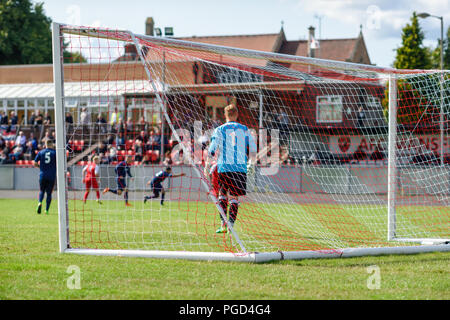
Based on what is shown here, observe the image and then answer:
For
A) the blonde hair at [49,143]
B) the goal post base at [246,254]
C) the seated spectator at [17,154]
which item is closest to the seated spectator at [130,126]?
the blonde hair at [49,143]

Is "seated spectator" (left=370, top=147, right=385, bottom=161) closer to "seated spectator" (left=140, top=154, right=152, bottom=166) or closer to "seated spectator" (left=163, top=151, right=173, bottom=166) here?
"seated spectator" (left=163, top=151, right=173, bottom=166)

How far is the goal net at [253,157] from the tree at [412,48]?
9939 millimetres

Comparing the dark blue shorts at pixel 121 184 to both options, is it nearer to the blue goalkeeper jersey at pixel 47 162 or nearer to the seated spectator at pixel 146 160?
the blue goalkeeper jersey at pixel 47 162

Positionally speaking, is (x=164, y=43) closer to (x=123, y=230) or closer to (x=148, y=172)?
(x=123, y=230)

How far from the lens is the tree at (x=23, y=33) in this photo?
43719mm

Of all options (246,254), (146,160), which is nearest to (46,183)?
(146,160)

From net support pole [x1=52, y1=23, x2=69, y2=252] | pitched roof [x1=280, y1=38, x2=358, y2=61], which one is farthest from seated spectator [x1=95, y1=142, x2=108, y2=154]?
pitched roof [x1=280, y1=38, x2=358, y2=61]

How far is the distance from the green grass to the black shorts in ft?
5.63

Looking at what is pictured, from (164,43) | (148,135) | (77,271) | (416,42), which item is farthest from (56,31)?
(416,42)

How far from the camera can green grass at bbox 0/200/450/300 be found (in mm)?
4500

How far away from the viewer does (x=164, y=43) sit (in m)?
6.80

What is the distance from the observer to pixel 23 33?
44.6 metres

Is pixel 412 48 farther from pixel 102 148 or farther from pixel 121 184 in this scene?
pixel 121 184
